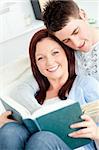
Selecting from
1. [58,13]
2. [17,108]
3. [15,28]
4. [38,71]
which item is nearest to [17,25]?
[15,28]

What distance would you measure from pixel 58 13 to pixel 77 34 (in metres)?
0.11

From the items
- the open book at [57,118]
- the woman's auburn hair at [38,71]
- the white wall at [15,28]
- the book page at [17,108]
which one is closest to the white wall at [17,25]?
the white wall at [15,28]

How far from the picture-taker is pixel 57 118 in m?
0.95

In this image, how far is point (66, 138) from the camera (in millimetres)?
1013

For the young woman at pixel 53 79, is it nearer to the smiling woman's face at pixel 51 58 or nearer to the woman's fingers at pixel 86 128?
the smiling woman's face at pixel 51 58

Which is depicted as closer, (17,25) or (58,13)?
(58,13)

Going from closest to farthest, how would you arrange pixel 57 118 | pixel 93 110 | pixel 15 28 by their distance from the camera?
pixel 57 118 < pixel 93 110 < pixel 15 28

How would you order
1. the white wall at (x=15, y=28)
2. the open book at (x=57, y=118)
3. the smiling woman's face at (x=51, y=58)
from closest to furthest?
the open book at (x=57, y=118) → the smiling woman's face at (x=51, y=58) → the white wall at (x=15, y=28)

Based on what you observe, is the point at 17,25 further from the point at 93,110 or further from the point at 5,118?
the point at 93,110

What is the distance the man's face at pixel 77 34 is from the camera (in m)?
1.11

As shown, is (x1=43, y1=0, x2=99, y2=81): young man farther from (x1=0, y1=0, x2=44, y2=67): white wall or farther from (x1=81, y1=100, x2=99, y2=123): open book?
(x1=0, y1=0, x2=44, y2=67): white wall

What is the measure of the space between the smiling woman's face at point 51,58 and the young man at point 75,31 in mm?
47

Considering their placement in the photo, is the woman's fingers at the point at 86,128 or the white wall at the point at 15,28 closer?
the woman's fingers at the point at 86,128

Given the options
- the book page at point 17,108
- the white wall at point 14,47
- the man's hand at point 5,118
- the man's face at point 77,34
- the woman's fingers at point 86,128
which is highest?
the man's face at point 77,34
